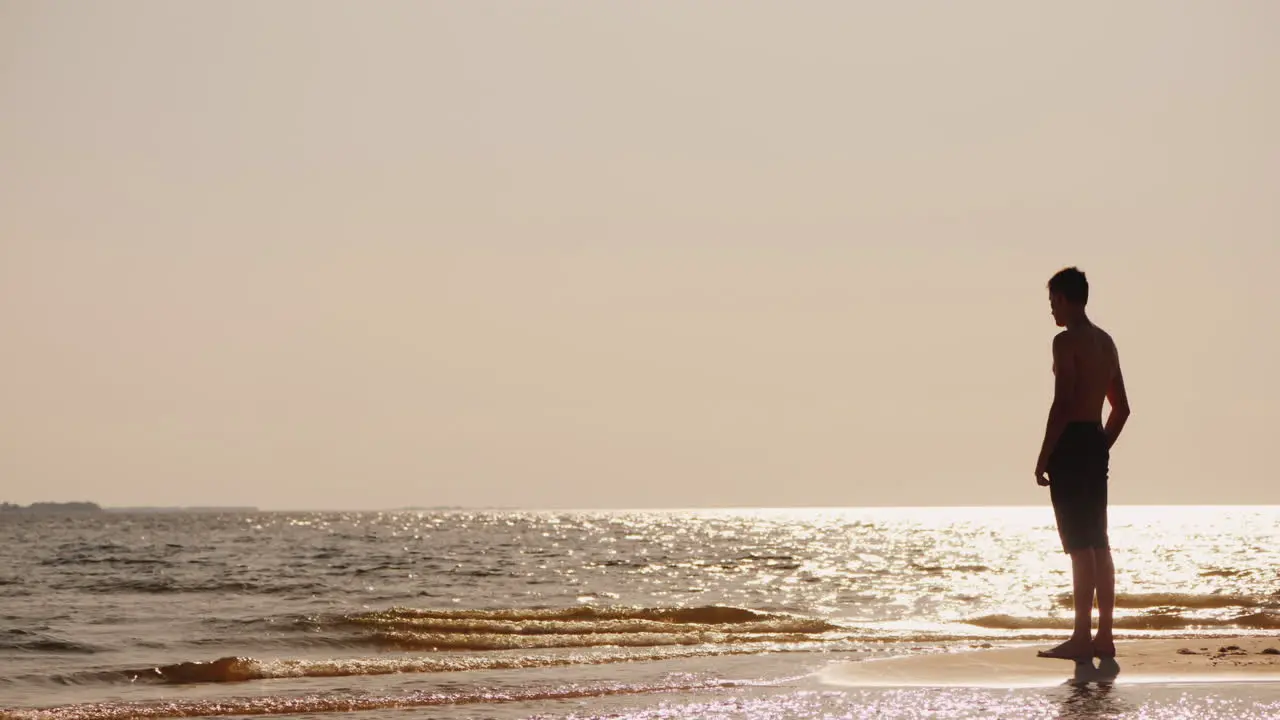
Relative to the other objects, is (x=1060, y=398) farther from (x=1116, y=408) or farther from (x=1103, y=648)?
(x=1103, y=648)

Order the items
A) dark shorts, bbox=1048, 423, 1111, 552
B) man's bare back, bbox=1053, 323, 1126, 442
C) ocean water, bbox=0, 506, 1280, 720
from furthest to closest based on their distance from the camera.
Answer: man's bare back, bbox=1053, 323, 1126, 442, dark shorts, bbox=1048, 423, 1111, 552, ocean water, bbox=0, 506, 1280, 720

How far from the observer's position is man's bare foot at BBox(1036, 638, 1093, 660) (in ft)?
24.0

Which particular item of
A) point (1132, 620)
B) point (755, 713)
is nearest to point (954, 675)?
point (755, 713)

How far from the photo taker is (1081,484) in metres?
7.12

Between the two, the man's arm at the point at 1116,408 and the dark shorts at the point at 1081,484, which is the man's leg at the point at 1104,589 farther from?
the man's arm at the point at 1116,408

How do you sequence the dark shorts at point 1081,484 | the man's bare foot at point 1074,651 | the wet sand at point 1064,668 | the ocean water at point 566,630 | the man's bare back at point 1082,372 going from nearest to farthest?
the wet sand at point 1064,668 → the ocean water at point 566,630 → the dark shorts at point 1081,484 → the man's bare back at point 1082,372 → the man's bare foot at point 1074,651

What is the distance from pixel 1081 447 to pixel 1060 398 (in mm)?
292

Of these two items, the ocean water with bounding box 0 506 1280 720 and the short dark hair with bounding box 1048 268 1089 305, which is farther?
the short dark hair with bounding box 1048 268 1089 305

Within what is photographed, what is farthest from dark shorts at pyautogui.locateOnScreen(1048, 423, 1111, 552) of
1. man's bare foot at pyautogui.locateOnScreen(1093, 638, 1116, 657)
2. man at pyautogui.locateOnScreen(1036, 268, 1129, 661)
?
man's bare foot at pyautogui.locateOnScreen(1093, 638, 1116, 657)

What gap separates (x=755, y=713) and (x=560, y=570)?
2630cm

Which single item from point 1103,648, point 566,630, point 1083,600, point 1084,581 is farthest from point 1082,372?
point 566,630

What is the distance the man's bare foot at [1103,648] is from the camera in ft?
23.7

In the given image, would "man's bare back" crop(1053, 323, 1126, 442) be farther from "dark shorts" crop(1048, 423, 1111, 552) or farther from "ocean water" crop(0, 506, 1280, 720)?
"ocean water" crop(0, 506, 1280, 720)

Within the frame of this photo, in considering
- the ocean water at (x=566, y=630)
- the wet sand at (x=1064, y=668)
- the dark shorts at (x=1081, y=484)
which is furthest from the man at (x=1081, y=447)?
the ocean water at (x=566, y=630)
